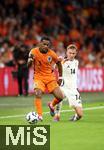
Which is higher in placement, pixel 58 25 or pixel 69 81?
pixel 58 25

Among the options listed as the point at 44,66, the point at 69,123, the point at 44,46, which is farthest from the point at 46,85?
the point at 69,123

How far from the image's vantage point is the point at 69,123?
58.0ft

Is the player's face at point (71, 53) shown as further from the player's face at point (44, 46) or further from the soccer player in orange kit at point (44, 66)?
the player's face at point (44, 46)

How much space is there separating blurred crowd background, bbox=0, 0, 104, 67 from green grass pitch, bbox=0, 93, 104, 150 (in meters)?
6.22

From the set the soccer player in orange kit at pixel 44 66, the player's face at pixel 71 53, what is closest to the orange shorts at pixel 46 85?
the soccer player in orange kit at pixel 44 66

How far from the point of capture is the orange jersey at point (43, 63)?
18.0 metres

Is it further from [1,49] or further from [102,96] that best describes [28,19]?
[102,96]

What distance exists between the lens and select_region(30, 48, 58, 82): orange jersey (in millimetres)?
18000

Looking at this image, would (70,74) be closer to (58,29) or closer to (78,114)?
(78,114)

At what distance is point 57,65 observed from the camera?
59.6 feet

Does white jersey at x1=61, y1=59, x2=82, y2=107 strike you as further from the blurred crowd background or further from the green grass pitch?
the blurred crowd background

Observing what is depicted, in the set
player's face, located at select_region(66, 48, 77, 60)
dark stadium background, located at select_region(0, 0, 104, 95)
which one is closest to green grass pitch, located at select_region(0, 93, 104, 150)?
player's face, located at select_region(66, 48, 77, 60)

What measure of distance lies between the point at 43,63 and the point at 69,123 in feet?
5.09

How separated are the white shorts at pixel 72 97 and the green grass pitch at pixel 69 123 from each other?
1.40 feet
